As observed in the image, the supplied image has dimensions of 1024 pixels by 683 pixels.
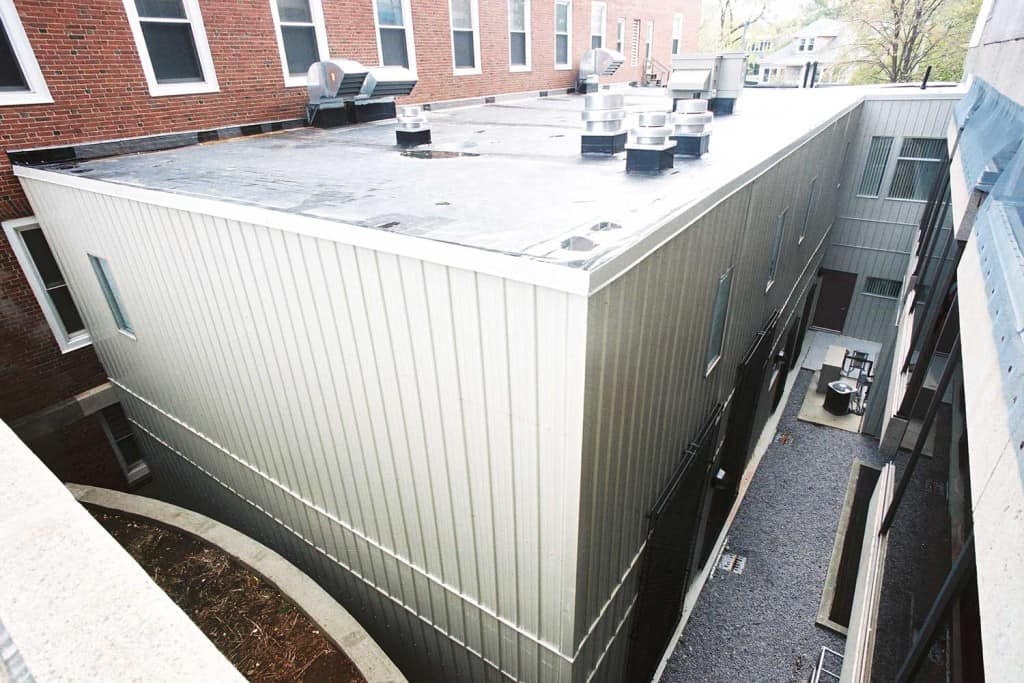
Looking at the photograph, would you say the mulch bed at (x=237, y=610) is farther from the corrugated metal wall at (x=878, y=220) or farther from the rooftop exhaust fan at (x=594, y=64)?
the rooftop exhaust fan at (x=594, y=64)

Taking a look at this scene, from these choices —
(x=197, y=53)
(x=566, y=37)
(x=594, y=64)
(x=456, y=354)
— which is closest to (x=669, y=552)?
(x=456, y=354)

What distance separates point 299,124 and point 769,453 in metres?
12.5

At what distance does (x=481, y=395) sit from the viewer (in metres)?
3.77

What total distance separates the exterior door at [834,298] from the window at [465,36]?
1235 centimetres

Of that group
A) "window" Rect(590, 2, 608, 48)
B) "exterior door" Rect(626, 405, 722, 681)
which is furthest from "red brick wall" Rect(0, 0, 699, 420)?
"window" Rect(590, 2, 608, 48)

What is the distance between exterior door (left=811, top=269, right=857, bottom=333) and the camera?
54.4ft

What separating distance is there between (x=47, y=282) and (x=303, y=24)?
667 cm

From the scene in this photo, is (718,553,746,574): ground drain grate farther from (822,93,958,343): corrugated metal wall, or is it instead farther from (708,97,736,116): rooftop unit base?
(822,93,958,343): corrugated metal wall

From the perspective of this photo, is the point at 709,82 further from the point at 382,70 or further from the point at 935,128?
the point at 935,128

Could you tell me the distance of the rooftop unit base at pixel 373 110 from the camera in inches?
435

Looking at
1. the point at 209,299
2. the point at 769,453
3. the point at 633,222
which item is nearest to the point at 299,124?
the point at 209,299

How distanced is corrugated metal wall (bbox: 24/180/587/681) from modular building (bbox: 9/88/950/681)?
27 millimetres

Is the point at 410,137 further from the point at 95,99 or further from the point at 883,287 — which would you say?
the point at 883,287

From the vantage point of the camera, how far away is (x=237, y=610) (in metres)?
6.38
